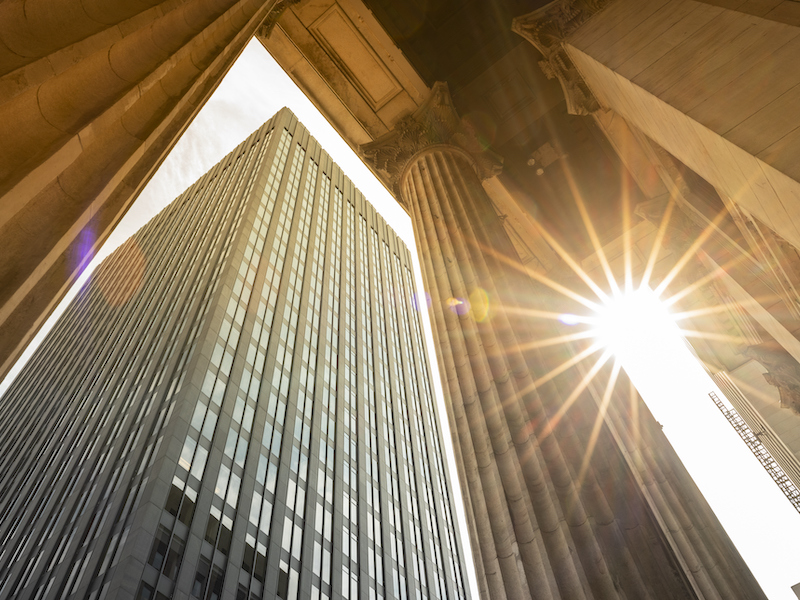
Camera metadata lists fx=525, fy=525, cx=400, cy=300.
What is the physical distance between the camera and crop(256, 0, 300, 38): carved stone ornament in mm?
18759

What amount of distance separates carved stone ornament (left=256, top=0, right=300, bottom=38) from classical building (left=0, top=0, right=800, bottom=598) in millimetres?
76

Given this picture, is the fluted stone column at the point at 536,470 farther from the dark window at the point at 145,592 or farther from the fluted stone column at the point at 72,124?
the dark window at the point at 145,592

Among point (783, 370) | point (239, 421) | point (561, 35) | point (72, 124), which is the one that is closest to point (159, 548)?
point (239, 421)

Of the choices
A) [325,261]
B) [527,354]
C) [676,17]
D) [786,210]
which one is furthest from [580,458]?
[325,261]

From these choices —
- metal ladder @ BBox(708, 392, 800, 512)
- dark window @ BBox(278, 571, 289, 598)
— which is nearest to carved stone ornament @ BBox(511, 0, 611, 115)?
dark window @ BBox(278, 571, 289, 598)

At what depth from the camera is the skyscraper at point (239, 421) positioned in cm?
4038

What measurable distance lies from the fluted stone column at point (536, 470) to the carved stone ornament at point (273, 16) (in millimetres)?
10216

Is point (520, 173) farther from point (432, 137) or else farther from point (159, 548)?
point (159, 548)

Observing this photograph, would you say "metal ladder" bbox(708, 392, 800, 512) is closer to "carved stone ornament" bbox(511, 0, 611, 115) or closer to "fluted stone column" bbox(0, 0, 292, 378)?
"carved stone ornament" bbox(511, 0, 611, 115)

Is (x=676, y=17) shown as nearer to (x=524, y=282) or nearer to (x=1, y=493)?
(x=524, y=282)

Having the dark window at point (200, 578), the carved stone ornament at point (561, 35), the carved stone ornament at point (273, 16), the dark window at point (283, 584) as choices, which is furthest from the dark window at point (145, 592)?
the carved stone ornament at point (561, 35)

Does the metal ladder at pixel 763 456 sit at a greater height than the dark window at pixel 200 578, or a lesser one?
greater

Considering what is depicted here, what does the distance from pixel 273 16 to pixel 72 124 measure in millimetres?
16906

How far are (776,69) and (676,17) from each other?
127 inches
